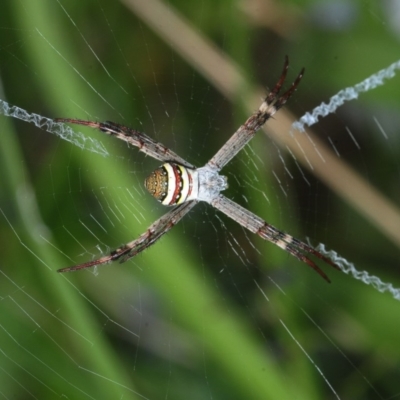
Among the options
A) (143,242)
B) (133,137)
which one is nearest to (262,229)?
(143,242)

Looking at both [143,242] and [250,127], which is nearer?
[143,242]

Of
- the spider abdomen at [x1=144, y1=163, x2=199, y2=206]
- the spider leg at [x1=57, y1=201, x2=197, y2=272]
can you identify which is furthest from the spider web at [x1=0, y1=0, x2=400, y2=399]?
the spider abdomen at [x1=144, y1=163, x2=199, y2=206]

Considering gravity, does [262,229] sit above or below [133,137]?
above

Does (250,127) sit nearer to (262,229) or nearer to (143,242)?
(262,229)

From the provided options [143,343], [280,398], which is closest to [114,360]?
[143,343]

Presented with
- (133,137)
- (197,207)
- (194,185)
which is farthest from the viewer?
(197,207)

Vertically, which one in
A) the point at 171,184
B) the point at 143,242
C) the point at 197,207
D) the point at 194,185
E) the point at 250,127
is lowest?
the point at 143,242

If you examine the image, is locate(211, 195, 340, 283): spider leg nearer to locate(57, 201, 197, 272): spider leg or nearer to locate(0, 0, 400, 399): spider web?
locate(0, 0, 400, 399): spider web

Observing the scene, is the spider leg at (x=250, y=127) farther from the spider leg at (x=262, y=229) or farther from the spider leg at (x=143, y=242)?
the spider leg at (x=143, y=242)
